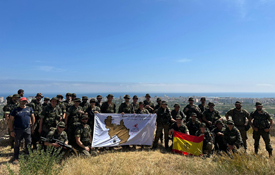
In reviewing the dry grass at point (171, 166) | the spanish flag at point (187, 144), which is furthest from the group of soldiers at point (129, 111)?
the dry grass at point (171, 166)

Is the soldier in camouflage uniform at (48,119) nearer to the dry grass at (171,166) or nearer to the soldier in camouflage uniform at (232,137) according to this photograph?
the dry grass at (171,166)

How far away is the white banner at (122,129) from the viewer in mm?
7492

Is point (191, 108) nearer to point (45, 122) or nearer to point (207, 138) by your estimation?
point (207, 138)

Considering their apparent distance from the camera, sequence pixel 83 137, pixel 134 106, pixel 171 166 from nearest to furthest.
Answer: pixel 171 166
pixel 83 137
pixel 134 106

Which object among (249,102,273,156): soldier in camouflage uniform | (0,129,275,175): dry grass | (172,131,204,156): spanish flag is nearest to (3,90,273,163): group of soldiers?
(249,102,273,156): soldier in camouflage uniform

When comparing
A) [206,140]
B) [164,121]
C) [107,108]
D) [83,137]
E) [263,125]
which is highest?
[107,108]

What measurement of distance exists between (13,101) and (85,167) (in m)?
5.50

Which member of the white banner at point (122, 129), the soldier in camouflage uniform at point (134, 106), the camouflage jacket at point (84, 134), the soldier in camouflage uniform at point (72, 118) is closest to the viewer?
the camouflage jacket at point (84, 134)

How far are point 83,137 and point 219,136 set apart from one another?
6.00 m

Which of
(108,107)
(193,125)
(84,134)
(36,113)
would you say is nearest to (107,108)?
(108,107)

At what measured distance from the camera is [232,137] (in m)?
7.02

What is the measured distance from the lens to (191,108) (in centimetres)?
937

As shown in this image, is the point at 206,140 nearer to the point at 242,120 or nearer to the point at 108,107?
the point at 242,120

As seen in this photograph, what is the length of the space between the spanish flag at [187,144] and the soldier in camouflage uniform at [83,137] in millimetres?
3732
